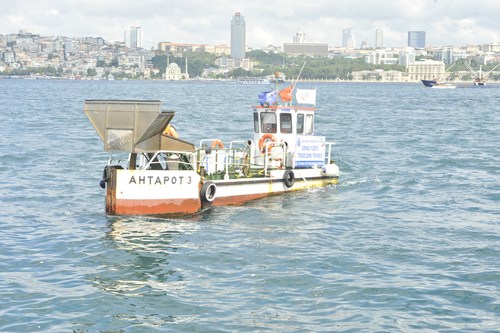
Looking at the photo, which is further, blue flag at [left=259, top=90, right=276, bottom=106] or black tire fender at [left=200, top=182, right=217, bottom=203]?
blue flag at [left=259, top=90, right=276, bottom=106]

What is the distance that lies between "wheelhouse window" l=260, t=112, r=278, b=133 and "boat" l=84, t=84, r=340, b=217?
37 mm

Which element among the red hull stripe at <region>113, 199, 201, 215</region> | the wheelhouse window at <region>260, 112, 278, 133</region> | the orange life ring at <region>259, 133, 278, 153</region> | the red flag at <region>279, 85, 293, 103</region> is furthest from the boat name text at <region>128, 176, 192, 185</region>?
the red flag at <region>279, 85, 293, 103</region>

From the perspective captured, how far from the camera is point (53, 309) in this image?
16719 mm

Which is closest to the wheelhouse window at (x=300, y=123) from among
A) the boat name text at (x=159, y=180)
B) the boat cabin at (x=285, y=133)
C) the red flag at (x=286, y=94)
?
the boat cabin at (x=285, y=133)

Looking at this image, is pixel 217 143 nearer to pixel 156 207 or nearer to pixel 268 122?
pixel 268 122

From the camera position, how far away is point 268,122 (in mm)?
31422

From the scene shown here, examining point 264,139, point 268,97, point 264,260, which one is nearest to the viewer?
point 264,260

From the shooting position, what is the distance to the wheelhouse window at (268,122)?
31328 millimetres

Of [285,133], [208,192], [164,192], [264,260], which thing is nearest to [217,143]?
[285,133]

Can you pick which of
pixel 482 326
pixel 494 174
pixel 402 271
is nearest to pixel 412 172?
pixel 494 174

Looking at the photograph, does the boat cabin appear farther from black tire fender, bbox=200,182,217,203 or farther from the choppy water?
black tire fender, bbox=200,182,217,203

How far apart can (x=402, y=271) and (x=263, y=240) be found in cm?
444

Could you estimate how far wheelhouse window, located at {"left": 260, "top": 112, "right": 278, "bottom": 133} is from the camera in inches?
1233

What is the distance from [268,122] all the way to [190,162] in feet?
18.6
